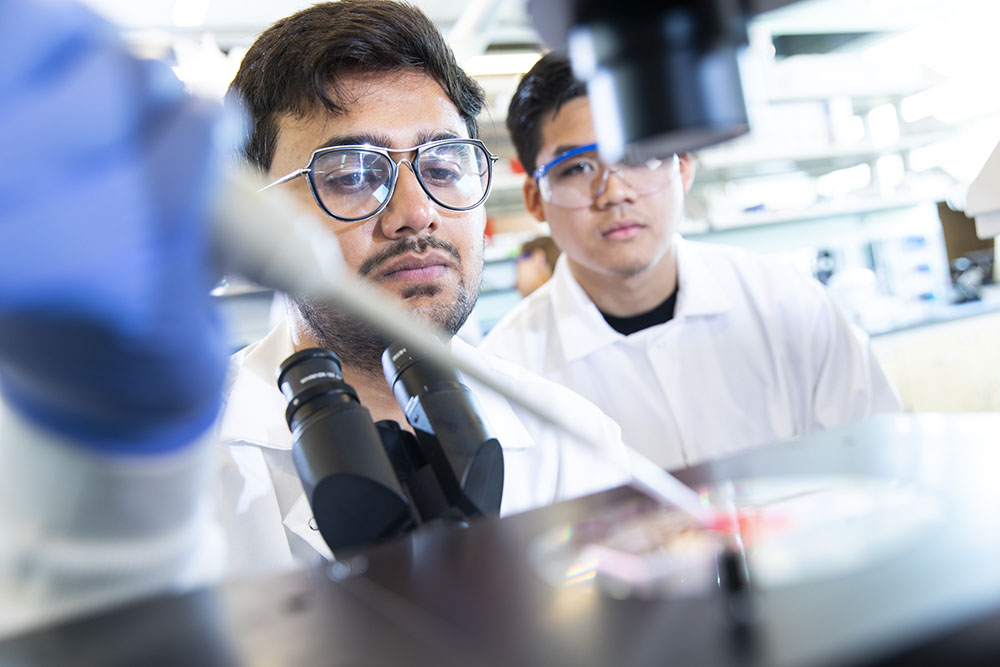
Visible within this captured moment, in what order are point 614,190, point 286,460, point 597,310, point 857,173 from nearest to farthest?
point 286,460 < point 614,190 < point 597,310 < point 857,173

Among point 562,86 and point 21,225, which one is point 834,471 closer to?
point 21,225

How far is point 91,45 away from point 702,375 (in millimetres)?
1534

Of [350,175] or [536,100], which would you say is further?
[536,100]

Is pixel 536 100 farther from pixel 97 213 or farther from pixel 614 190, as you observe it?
pixel 97 213

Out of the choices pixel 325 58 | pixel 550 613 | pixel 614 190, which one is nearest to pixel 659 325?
pixel 614 190

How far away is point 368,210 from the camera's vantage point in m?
1.08

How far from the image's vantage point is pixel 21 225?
1.15 feet

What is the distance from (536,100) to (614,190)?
32 cm

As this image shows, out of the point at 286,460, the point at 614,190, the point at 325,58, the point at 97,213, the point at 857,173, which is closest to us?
the point at 97,213

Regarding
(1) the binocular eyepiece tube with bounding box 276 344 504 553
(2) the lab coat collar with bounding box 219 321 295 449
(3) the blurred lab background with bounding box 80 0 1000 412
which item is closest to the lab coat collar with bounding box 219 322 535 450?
(2) the lab coat collar with bounding box 219 321 295 449

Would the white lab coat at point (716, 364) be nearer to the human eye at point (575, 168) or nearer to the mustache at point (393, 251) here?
the human eye at point (575, 168)

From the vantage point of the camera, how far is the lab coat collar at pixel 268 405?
1.04 meters

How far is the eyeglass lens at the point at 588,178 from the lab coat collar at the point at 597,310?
0.29 m

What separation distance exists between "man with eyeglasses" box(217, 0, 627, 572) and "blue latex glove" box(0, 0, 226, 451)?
0.56 metres
